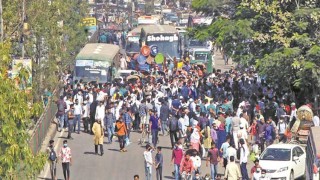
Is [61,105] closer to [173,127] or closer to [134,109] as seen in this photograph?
[134,109]

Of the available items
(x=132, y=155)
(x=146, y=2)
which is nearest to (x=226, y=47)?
(x=132, y=155)

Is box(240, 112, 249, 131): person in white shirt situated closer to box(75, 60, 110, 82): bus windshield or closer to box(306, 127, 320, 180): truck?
box(306, 127, 320, 180): truck

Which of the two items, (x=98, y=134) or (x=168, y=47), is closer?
(x=98, y=134)

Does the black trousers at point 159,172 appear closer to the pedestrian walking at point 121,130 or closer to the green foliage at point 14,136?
Result: the pedestrian walking at point 121,130

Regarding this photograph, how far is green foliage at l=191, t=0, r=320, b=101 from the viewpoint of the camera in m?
44.2

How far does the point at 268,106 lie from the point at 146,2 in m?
104

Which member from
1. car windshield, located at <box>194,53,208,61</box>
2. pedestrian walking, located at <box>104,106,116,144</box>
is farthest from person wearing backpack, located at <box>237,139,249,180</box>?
car windshield, located at <box>194,53,208,61</box>

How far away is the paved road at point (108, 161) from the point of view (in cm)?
3712

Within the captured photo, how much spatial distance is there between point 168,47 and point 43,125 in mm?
30412

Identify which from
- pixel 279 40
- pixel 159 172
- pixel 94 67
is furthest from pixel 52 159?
pixel 94 67

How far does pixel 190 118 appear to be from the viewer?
41.1 meters

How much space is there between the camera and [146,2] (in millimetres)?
146875

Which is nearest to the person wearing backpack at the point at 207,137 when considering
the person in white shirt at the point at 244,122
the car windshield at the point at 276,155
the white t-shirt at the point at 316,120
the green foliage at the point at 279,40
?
the person in white shirt at the point at 244,122

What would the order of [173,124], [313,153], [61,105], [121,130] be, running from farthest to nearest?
1. [61,105]
2. [121,130]
3. [173,124]
4. [313,153]
